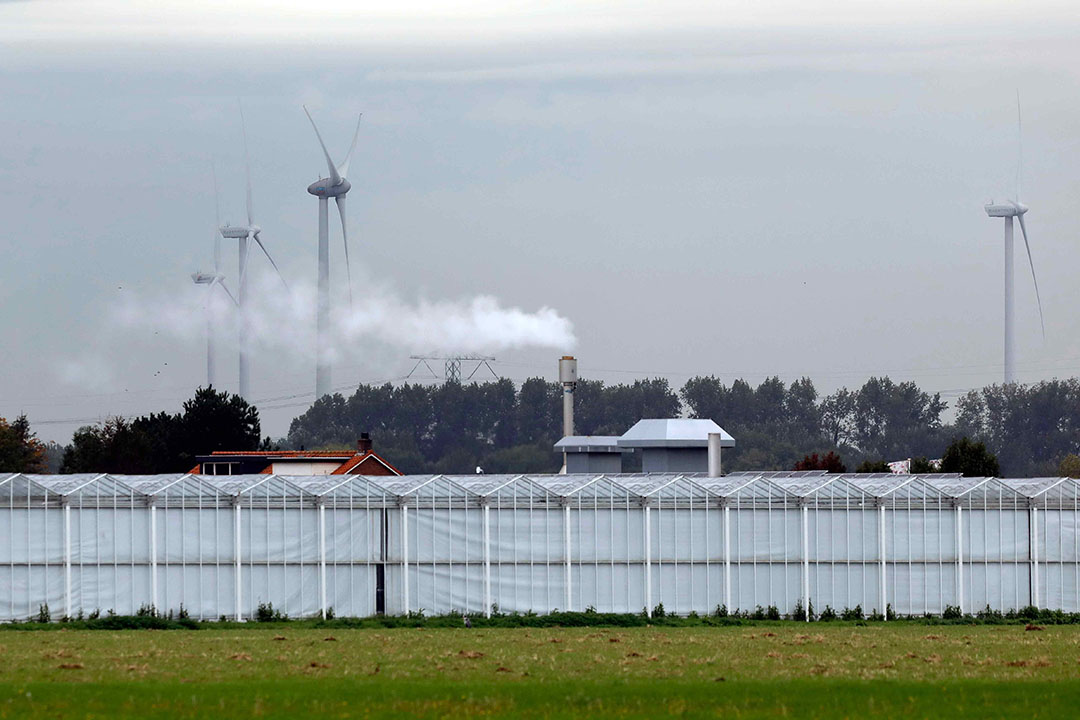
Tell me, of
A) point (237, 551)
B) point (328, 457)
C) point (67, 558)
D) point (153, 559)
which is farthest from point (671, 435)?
point (67, 558)

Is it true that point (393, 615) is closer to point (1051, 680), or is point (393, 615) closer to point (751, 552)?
point (751, 552)

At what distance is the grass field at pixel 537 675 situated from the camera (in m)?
27.6

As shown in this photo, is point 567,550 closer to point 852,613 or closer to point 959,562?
point 852,613

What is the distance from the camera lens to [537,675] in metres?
33.3

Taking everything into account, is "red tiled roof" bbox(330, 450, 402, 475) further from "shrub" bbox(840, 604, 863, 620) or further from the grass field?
the grass field

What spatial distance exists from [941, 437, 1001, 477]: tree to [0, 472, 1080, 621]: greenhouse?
48497 mm

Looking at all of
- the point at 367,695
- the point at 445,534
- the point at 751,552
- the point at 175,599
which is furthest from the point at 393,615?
the point at 367,695

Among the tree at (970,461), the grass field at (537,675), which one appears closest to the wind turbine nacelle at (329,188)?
the tree at (970,461)

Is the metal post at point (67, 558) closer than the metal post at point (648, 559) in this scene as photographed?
Yes

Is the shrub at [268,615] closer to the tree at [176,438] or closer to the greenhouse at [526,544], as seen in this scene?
the greenhouse at [526,544]

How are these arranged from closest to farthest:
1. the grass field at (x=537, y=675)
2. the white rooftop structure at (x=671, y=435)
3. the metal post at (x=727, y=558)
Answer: the grass field at (x=537, y=675) → the metal post at (x=727, y=558) → the white rooftop structure at (x=671, y=435)

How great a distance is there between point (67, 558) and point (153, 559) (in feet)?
9.70

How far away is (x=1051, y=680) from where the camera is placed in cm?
3222

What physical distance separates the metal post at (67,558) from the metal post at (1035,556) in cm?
3585
